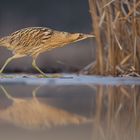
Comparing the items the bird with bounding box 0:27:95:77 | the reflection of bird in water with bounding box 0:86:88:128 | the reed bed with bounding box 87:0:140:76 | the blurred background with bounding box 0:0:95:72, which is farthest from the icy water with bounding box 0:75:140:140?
the blurred background with bounding box 0:0:95:72

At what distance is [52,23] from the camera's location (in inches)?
143

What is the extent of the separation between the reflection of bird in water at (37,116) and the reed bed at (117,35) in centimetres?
136

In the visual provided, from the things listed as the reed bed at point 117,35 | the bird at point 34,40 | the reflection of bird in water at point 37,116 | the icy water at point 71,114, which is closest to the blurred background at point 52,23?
the reed bed at point 117,35

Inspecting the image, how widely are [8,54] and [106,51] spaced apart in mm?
886

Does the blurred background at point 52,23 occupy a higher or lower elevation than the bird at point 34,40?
lower

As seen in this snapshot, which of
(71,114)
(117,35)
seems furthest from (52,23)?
(71,114)

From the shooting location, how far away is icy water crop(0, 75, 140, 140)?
1044mm

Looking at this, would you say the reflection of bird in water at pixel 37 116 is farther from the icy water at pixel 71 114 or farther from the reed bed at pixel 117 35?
the reed bed at pixel 117 35

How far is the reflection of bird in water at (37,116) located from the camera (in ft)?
4.01

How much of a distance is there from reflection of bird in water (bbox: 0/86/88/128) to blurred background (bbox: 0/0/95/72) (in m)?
1.96

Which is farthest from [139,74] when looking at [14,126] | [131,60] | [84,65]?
[14,126]

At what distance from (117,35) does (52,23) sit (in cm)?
79

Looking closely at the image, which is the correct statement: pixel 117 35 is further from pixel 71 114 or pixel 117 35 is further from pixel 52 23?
pixel 71 114

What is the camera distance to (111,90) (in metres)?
2.13
